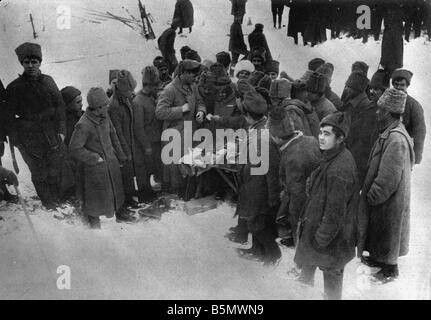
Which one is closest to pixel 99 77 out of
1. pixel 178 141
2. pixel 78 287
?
pixel 178 141

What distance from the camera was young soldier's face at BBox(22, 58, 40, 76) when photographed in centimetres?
473

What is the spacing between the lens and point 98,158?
4684 mm

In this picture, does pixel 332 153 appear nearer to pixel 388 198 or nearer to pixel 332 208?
pixel 332 208

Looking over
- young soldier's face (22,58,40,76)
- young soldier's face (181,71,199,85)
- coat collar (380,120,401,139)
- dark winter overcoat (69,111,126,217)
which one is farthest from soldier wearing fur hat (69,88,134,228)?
coat collar (380,120,401,139)

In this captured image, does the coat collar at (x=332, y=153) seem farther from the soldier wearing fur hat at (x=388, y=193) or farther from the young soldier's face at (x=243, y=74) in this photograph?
the young soldier's face at (x=243, y=74)

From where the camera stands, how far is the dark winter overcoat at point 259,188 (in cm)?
414

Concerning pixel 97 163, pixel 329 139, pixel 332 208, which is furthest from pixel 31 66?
pixel 332 208

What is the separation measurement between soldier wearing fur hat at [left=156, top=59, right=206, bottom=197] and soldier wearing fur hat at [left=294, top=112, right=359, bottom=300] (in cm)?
212

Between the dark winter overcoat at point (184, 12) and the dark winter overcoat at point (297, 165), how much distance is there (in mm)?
2546

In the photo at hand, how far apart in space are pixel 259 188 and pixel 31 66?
8.68ft

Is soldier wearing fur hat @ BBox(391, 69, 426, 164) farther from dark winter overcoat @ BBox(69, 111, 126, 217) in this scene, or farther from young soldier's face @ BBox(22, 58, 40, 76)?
young soldier's face @ BBox(22, 58, 40, 76)

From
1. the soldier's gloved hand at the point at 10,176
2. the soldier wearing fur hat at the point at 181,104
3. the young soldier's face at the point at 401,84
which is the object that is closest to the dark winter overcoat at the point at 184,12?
the soldier wearing fur hat at the point at 181,104

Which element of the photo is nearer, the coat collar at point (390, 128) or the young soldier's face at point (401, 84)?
the coat collar at point (390, 128)

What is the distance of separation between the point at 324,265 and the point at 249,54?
3863 mm
